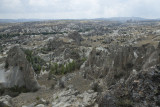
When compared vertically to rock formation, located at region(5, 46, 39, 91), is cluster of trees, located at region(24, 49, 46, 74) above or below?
below

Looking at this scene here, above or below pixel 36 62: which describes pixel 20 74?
above

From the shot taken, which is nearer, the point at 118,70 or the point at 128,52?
the point at 118,70

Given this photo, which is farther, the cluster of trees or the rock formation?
the cluster of trees

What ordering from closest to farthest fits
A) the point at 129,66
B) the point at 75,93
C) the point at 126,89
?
1. the point at 126,89
2. the point at 75,93
3. the point at 129,66

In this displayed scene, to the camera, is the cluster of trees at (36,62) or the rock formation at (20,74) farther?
A: the cluster of trees at (36,62)

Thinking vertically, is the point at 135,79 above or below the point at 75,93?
above

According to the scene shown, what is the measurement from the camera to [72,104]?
15.2 m

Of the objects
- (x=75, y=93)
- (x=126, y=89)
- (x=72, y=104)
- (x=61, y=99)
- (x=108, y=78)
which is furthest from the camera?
(x=108, y=78)

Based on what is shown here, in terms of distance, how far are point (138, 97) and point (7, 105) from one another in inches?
490

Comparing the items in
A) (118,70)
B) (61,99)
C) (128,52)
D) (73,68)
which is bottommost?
(73,68)

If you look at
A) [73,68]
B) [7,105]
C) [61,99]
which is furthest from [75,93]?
[73,68]

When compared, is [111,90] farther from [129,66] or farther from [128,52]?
[128,52]

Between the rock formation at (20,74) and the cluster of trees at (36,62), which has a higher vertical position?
the rock formation at (20,74)

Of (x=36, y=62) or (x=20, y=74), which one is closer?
(x=20, y=74)
